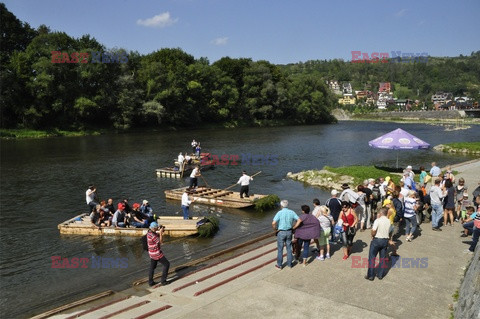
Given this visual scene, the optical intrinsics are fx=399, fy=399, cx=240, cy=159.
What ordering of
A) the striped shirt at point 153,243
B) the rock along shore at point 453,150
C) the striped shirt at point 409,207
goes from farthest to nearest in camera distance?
the rock along shore at point 453,150, the striped shirt at point 409,207, the striped shirt at point 153,243

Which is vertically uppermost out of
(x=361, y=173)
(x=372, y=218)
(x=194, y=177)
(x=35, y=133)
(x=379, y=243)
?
(x=35, y=133)

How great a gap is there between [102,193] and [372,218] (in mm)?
20304

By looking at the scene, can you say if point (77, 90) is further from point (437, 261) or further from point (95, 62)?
point (437, 261)

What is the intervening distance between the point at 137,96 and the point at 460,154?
2399 inches

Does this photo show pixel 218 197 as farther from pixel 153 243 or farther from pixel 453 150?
pixel 453 150

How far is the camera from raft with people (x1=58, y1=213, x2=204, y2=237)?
19703 mm

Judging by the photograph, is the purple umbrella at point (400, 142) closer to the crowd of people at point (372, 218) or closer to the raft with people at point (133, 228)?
the crowd of people at point (372, 218)

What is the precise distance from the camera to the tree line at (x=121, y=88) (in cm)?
7300

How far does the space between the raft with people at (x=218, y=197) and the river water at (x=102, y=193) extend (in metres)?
0.59

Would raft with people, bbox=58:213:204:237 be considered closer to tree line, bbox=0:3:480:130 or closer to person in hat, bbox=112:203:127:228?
person in hat, bbox=112:203:127:228

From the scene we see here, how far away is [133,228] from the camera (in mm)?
19719

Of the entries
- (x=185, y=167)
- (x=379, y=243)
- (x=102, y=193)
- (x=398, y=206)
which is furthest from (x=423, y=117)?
(x=379, y=243)

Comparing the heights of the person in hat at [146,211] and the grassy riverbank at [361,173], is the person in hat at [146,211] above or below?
above

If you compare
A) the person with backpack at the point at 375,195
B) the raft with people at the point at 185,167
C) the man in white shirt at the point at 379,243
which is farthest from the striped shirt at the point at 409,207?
the raft with people at the point at 185,167
